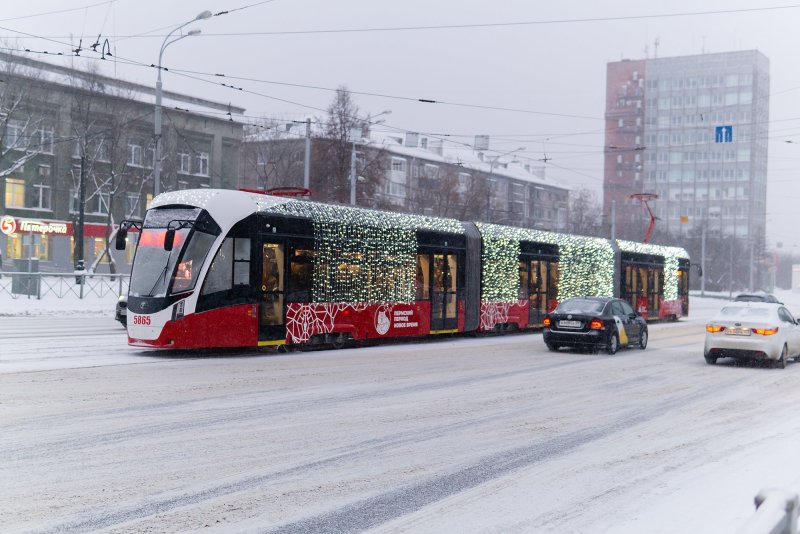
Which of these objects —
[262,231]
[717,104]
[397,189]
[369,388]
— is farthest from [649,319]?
[717,104]

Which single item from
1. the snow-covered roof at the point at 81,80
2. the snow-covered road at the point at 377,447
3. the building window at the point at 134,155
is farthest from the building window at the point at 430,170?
the snow-covered road at the point at 377,447

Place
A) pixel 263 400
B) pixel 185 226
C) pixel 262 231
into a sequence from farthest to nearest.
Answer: pixel 262 231
pixel 185 226
pixel 263 400

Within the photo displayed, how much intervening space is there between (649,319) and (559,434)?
29.1 metres

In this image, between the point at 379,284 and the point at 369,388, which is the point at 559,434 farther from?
the point at 379,284

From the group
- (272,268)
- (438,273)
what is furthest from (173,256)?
(438,273)

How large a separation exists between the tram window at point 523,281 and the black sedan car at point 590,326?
17.8 feet

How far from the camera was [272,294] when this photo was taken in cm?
1764

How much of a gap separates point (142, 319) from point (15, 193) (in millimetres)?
41533

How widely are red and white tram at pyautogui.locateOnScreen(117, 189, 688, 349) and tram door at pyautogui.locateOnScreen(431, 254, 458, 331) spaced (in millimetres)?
42

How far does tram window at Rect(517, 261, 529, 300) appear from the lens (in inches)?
1054

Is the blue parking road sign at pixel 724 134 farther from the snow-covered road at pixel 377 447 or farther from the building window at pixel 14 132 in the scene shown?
the building window at pixel 14 132

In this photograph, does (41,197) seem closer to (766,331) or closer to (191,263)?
(191,263)

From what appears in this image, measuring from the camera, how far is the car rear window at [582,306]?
67.7ft

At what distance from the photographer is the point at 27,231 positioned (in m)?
52.8
